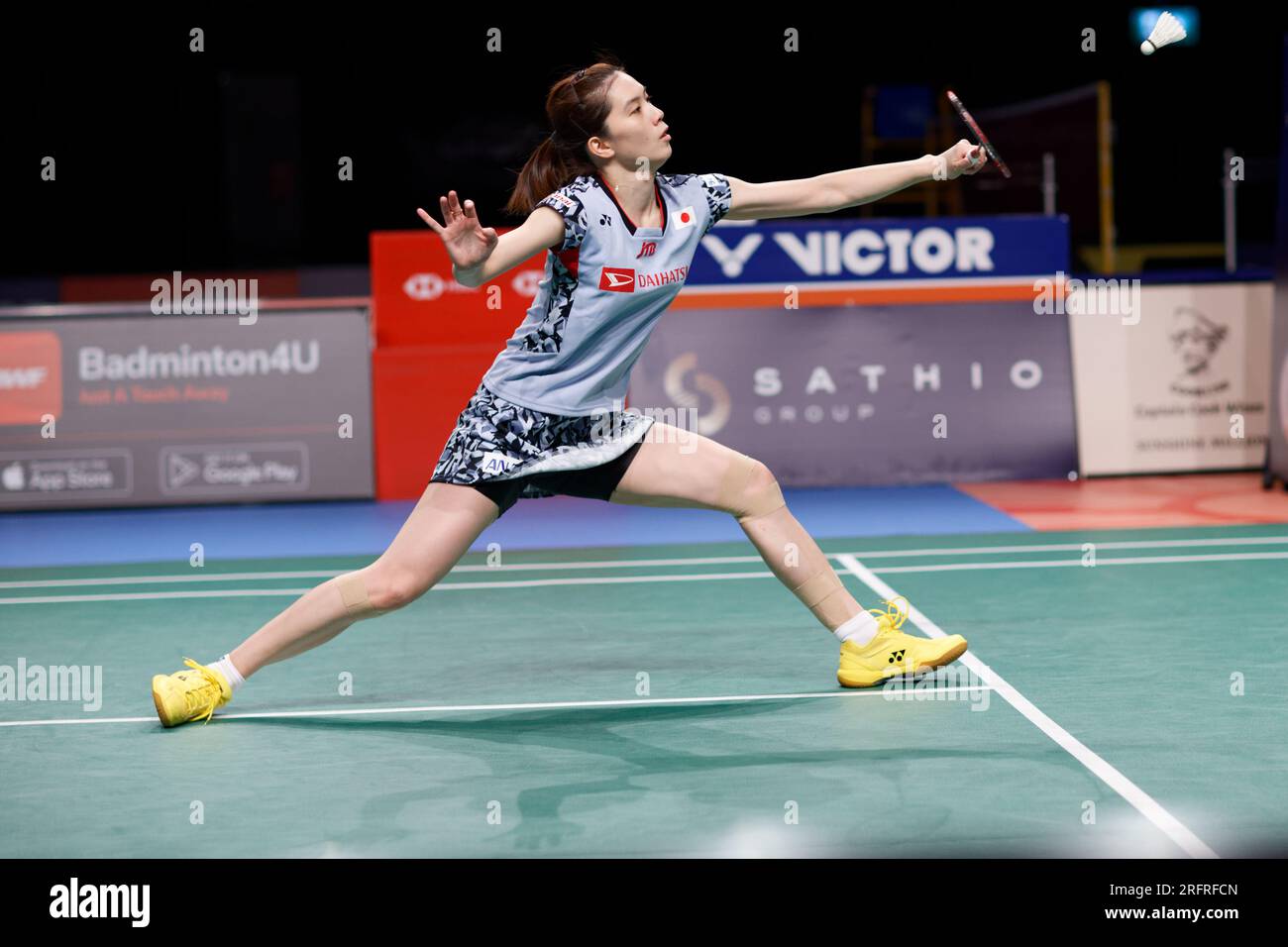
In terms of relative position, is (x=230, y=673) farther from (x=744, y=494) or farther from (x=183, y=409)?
(x=183, y=409)

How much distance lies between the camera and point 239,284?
1689 cm

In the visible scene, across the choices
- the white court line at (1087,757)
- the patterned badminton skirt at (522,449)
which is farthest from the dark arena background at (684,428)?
the patterned badminton skirt at (522,449)

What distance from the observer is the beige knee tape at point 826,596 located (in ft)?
16.2

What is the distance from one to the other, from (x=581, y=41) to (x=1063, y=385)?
821 cm

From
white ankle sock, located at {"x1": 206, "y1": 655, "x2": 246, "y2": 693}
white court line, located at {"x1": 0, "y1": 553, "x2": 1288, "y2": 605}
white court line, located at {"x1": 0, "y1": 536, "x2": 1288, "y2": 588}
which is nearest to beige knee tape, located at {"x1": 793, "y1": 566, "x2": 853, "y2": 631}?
white ankle sock, located at {"x1": 206, "y1": 655, "x2": 246, "y2": 693}

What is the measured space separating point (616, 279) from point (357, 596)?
1091 mm

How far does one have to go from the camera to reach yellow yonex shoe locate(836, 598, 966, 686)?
496cm

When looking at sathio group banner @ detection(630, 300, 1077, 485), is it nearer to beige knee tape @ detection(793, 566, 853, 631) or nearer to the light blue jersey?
beige knee tape @ detection(793, 566, 853, 631)

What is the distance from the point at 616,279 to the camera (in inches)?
178

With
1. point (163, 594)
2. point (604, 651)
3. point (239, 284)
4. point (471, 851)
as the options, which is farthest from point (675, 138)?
point (471, 851)

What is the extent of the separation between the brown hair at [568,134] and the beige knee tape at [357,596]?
107 cm

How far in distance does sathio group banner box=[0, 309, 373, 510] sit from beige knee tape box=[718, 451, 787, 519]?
16.6 feet

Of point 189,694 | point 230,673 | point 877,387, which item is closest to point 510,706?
point 230,673

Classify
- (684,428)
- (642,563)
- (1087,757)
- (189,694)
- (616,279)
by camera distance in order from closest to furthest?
(1087,757)
(616,279)
(189,694)
(642,563)
(684,428)
